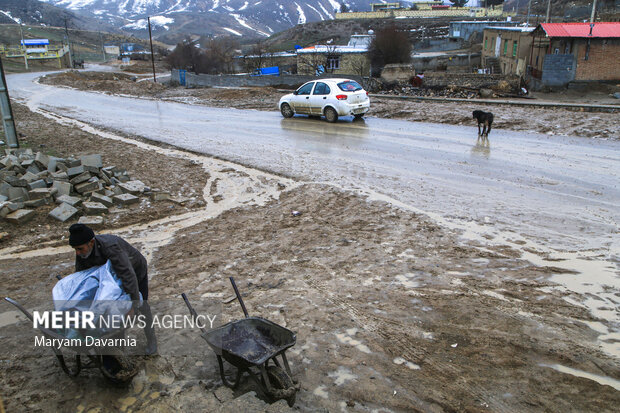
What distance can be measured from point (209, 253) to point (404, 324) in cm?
335

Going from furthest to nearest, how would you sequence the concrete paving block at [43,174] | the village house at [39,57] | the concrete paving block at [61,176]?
1. the village house at [39,57]
2. the concrete paving block at [43,174]
3. the concrete paving block at [61,176]

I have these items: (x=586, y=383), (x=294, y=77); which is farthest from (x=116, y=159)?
(x=294, y=77)

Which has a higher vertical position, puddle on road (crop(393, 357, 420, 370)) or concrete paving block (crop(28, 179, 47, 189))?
concrete paving block (crop(28, 179, 47, 189))

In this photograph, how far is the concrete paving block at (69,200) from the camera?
28.7ft

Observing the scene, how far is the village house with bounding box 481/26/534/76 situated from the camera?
116ft

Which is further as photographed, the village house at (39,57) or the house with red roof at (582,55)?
the village house at (39,57)

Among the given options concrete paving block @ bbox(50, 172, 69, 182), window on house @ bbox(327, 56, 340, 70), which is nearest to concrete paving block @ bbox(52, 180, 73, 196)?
concrete paving block @ bbox(50, 172, 69, 182)

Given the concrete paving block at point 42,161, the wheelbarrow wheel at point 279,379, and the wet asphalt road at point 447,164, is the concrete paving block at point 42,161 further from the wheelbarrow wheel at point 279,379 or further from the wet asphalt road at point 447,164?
the wheelbarrow wheel at point 279,379

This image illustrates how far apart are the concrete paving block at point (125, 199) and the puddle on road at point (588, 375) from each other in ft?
26.2

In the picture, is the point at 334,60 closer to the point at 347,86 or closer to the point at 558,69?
the point at 558,69

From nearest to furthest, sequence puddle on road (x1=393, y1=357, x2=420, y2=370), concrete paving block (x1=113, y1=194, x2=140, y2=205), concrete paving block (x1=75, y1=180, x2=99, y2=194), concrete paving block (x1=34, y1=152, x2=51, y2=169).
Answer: puddle on road (x1=393, y1=357, x2=420, y2=370)
concrete paving block (x1=113, y1=194, x2=140, y2=205)
concrete paving block (x1=75, y1=180, x2=99, y2=194)
concrete paving block (x1=34, y1=152, x2=51, y2=169)

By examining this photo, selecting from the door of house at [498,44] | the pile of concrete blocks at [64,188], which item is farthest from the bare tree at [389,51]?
the pile of concrete blocks at [64,188]

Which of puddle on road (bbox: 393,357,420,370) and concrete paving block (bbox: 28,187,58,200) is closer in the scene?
puddle on road (bbox: 393,357,420,370)

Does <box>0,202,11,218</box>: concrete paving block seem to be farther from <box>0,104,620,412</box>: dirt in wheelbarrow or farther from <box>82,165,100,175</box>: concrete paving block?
<box>82,165,100,175</box>: concrete paving block
